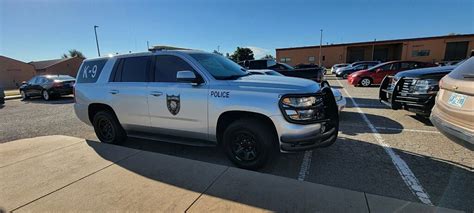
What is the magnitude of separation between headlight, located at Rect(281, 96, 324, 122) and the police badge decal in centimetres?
171

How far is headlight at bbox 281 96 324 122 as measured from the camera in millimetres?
3178

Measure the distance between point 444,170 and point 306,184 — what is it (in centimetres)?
207

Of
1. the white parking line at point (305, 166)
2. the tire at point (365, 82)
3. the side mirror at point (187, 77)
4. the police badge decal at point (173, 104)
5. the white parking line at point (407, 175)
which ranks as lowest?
the white parking line at point (305, 166)

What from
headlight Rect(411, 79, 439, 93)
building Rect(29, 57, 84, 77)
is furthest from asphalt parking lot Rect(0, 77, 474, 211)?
building Rect(29, 57, 84, 77)

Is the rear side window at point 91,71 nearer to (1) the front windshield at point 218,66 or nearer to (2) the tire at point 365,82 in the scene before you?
(1) the front windshield at point 218,66

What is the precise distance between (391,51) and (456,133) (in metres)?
48.9

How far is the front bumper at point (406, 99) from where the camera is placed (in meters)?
5.15

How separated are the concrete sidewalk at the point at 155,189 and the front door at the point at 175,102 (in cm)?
50

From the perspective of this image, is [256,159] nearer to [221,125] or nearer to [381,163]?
[221,125]

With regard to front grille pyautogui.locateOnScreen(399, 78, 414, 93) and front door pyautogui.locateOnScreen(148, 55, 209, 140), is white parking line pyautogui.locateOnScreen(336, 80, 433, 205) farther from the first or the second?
front door pyautogui.locateOnScreen(148, 55, 209, 140)

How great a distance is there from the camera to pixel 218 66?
420 centimetres

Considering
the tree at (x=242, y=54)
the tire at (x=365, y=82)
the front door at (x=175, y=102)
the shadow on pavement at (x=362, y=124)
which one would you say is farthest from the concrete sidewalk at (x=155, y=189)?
the tree at (x=242, y=54)

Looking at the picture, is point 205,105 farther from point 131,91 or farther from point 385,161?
point 385,161

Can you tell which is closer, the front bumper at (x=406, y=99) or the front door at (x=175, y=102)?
the front door at (x=175, y=102)
